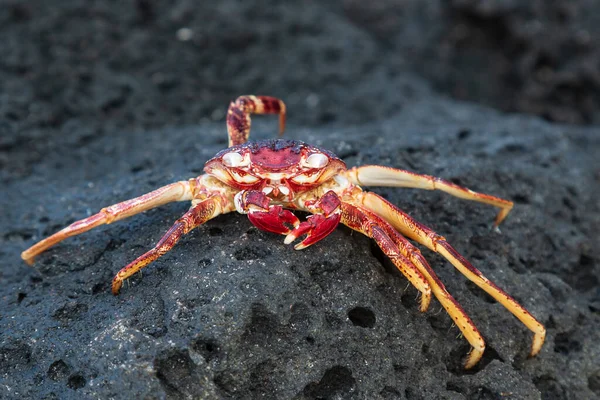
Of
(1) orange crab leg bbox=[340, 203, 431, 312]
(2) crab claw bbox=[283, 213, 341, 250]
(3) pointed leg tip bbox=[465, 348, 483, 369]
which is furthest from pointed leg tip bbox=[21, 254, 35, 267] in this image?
(3) pointed leg tip bbox=[465, 348, 483, 369]

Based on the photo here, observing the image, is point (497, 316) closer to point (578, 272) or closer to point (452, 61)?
point (578, 272)

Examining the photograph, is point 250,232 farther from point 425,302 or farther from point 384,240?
point 425,302

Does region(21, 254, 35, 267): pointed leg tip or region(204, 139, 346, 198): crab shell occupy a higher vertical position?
region(204, 139, 346, 198): crab shell

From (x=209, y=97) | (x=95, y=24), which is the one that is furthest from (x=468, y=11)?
(x=95, y=24)

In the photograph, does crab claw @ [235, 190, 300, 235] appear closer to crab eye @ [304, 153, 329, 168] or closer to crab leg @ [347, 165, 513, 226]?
crab eye @ [304, 153, 329, 168]

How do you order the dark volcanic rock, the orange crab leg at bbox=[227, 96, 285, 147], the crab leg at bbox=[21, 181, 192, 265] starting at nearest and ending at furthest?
Result: the dark volcanic rock → the crab leg at bbox=[21, 181, 192, 265] → the orange crab leg at bbox=[227, 96, 285, 147]

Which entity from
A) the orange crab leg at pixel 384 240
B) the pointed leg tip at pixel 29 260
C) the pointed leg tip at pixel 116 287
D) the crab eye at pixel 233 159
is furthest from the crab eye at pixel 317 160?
the pointed leg tip at pixel 29 260
